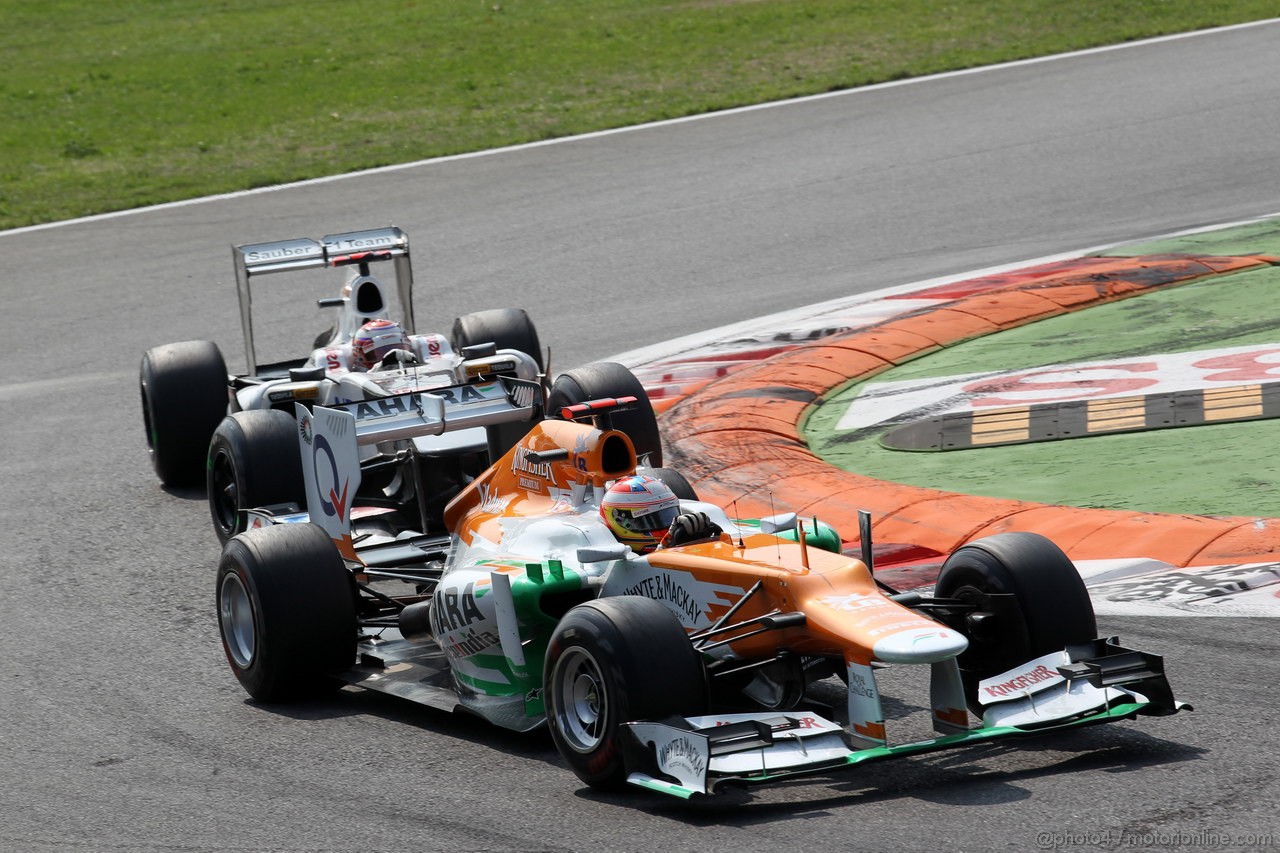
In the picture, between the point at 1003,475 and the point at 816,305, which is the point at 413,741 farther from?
the point at 816,305

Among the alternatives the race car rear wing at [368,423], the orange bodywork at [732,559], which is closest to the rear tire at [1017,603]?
the orange bodywork at [732,559]

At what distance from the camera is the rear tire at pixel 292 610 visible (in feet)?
26.4

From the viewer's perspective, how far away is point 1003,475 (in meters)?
10.4

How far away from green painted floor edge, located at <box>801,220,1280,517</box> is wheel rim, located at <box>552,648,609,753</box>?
3.87 meters

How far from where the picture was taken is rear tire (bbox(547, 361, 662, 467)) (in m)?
10.9

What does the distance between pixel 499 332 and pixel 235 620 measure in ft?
16.2

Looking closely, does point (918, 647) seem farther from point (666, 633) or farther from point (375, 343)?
point (375, 343)

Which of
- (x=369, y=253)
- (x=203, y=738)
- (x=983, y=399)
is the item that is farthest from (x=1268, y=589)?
(x=369, y=253)

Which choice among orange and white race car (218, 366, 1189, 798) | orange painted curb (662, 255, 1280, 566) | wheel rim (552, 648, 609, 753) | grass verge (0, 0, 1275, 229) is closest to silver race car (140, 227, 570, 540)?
orange and white race car (218, 366, 1189, 798)

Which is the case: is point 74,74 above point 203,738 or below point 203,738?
above

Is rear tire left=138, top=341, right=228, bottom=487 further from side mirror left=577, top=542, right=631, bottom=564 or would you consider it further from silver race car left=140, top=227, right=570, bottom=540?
side mirror left=577, top=542, right=631, bottom=564

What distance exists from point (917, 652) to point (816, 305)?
9.76m

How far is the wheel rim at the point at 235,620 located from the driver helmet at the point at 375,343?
3290 millimetres

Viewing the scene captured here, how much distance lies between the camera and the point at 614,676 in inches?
255
